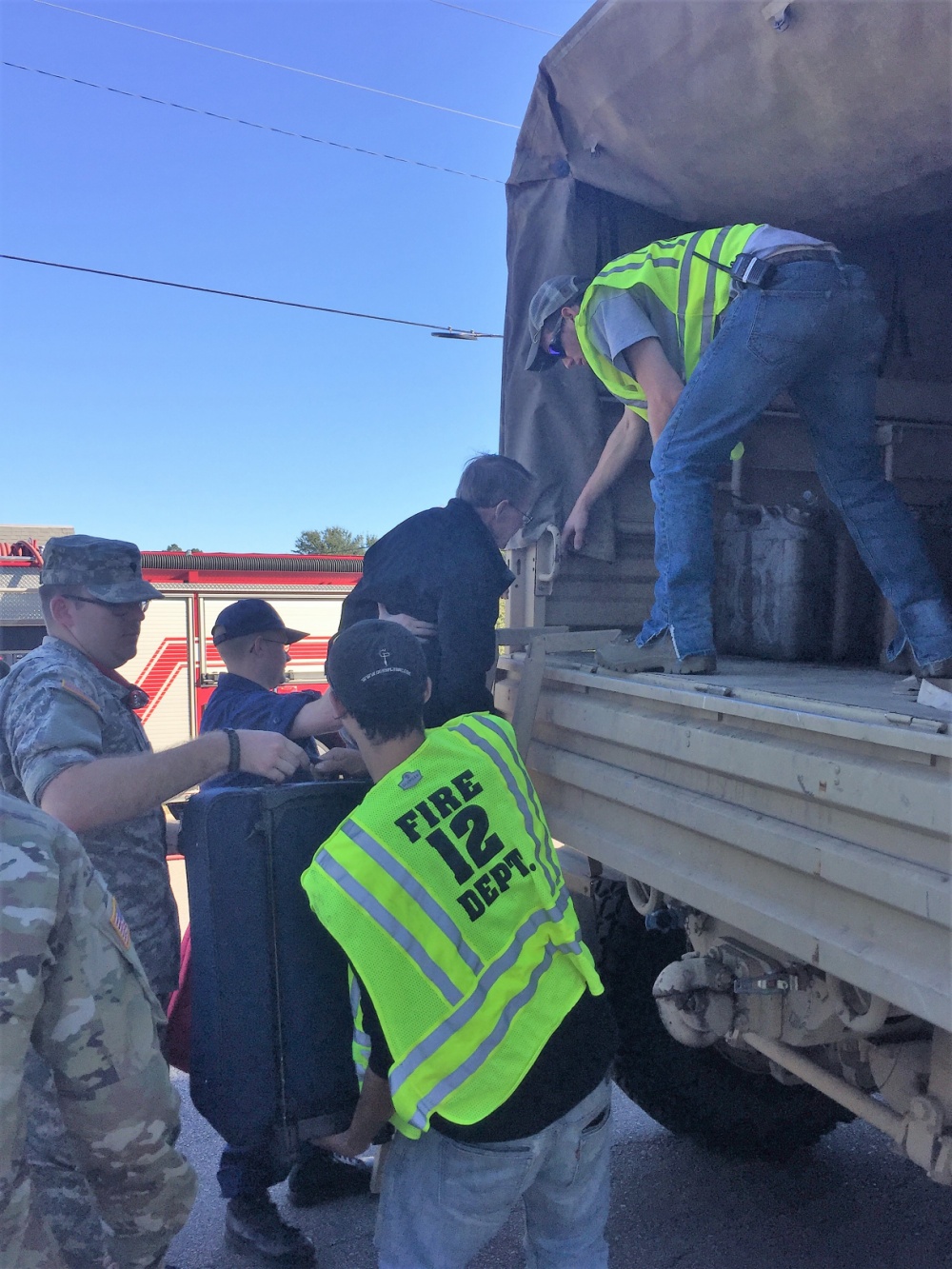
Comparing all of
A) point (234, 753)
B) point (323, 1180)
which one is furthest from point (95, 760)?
point (323, 1180)

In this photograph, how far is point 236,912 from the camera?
1936mm

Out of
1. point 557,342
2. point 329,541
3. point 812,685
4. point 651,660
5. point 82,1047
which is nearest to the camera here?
point 82,1047

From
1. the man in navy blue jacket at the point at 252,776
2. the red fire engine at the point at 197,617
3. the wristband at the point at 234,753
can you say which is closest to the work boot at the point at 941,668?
the man in navy blue jacket at the point at 252,776

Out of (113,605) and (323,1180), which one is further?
(323,1180)

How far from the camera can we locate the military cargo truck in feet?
4.80

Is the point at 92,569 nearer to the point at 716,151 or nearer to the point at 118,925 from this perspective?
the point at 118,925

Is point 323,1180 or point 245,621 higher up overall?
point 245,621

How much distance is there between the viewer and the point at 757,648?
9.56 feet

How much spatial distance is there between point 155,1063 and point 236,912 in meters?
0.33

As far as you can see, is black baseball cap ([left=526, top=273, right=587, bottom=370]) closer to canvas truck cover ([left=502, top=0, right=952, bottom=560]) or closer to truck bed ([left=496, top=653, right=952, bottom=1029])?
canvas truck cover ([left=502, top=0, right=952, bottom=560])

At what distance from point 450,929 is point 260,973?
56 cm

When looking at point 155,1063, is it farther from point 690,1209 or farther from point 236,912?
point 690,1209

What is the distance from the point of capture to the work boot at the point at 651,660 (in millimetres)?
2260

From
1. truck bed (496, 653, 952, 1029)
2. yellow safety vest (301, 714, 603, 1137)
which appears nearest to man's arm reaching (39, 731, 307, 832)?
yellow safety vest (301, 714, 603, 1137)
